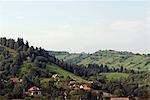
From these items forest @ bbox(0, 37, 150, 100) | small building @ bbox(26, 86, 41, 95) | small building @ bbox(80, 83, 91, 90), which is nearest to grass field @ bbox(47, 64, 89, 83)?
forest @ bbox(0, 37, 150, 100)

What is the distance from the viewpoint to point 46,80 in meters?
93.6

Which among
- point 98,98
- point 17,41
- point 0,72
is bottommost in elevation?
point 98,98

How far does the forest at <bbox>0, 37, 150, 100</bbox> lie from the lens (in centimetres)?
7967

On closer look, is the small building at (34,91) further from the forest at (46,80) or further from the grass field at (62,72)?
the grass field at (62,72)

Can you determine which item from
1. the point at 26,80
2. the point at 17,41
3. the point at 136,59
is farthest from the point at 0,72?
the point at 136,59

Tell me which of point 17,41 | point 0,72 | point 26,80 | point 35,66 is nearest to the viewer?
point 26,80

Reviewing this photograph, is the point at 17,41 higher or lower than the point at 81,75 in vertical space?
higher

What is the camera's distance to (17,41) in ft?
387

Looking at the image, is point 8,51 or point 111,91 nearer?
point 111,91

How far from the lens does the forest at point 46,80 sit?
261 feet

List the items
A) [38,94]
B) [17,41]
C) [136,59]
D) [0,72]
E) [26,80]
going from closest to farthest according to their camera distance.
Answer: [38,94]
[26,80]
[0,72]
[17,41]
[136,59]

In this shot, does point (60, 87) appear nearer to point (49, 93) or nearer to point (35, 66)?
point (49, 93)

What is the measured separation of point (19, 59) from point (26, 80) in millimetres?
16562

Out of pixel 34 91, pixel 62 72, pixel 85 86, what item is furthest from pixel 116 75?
pixel 34 91
